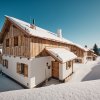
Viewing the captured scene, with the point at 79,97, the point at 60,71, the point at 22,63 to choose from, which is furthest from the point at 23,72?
the point at 79,97

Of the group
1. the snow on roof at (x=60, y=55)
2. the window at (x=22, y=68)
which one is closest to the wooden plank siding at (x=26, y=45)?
the snow on roof at (x=60, y=55)

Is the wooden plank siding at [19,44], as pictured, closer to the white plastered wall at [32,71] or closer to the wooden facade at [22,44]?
the wooden facade at [22,44]

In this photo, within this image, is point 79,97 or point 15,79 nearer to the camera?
point 79,97

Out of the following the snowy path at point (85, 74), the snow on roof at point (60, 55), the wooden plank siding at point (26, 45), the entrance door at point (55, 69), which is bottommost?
the snowy path at point (85, 74)

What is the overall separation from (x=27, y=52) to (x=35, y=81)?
328 cm

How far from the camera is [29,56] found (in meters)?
11.0

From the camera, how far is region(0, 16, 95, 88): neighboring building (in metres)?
11.2

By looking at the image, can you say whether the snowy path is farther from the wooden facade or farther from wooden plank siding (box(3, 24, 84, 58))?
wooden plank siding (box(3, 24, 84, 58))

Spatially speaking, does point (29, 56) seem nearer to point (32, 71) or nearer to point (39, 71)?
point (32, 71)

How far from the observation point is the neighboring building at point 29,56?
11.2 meters

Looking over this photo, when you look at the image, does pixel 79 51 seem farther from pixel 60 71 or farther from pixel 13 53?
pixel 13 53

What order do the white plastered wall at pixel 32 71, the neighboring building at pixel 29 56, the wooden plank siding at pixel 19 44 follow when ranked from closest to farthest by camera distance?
1. the white plastered wall at pixel 32 71
2. the neighboring building at pixel 29 56
3. the wooden plank siding at pixel 19 44

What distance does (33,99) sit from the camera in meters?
5.00

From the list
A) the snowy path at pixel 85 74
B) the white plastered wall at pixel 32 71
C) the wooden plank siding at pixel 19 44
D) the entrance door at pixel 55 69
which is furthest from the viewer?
the snowy path at pixel 85 74
